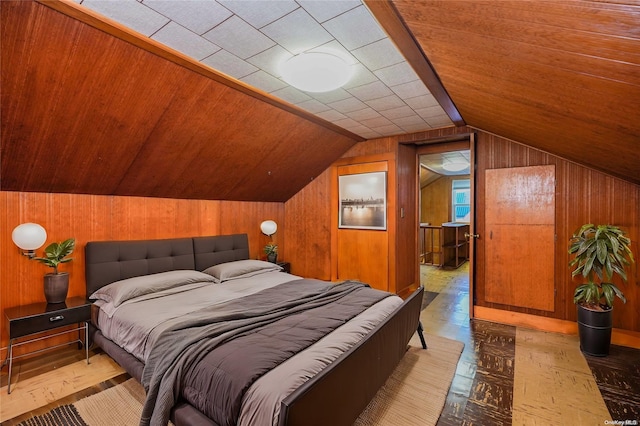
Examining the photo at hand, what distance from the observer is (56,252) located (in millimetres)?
2740

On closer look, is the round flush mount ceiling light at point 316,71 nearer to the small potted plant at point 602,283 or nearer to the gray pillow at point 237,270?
the gray pillow at point 237,270

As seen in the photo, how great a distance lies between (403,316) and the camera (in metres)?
2.41

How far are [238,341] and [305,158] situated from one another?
10.7 ft

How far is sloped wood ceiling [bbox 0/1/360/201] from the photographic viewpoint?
192cm

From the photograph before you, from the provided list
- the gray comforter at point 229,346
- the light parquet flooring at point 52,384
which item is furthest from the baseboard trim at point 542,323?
the light parquet flooring at point 52,384

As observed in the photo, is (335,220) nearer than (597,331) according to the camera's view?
→ No

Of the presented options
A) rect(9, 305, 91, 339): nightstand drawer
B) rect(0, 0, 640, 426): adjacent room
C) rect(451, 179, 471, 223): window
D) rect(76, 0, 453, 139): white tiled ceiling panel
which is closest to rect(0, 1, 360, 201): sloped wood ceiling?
rect(0, 0, 640, 426): adjacent room

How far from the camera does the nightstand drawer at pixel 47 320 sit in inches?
92.7

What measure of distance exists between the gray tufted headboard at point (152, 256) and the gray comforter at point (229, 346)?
1438 mm

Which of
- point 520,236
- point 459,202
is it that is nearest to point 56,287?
point 520,236

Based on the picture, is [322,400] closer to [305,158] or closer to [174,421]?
[174,421]

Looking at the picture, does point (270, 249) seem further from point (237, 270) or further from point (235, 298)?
point (235, 298)

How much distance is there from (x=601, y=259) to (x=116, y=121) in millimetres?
4665

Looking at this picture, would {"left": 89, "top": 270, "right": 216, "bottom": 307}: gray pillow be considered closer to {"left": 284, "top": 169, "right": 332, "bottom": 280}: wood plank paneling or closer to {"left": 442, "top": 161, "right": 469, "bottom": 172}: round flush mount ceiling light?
{"left": 284, "top": 169, "right": 332, "bottom": 280}: wood plank paneling
